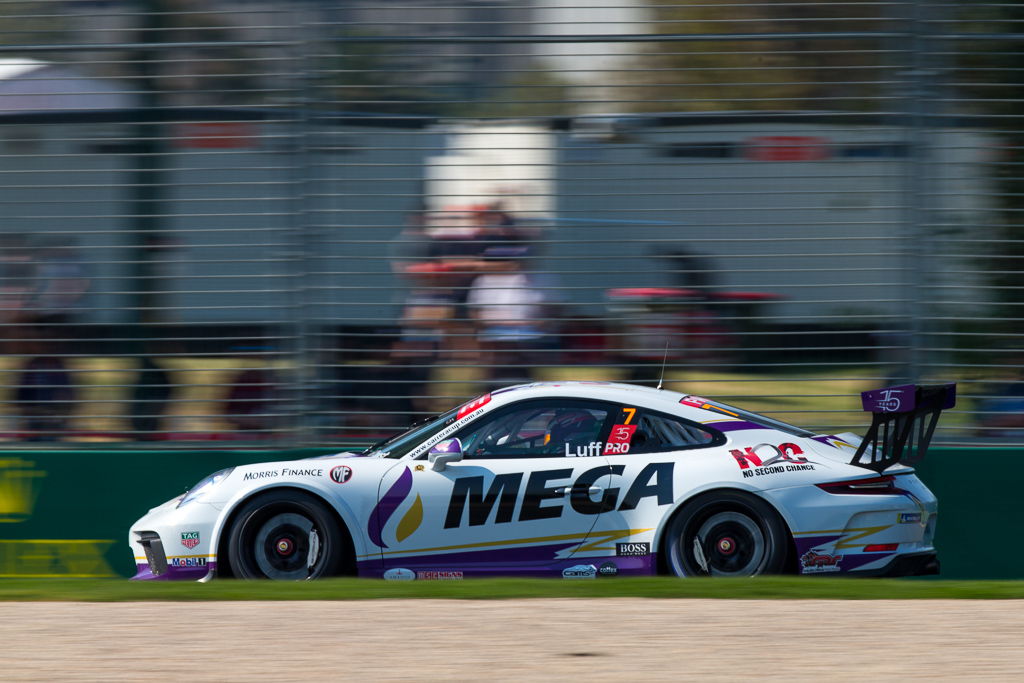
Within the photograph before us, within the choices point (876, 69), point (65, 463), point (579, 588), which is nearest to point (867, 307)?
point (876, 69)

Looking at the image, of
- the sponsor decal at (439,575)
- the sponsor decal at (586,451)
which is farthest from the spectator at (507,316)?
the sponsor decal at (439,575)

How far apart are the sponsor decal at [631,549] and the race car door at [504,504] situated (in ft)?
0.63

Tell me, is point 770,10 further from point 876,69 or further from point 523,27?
point 523,27

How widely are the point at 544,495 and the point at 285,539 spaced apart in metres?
1.55

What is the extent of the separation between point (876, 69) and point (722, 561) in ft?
12.5

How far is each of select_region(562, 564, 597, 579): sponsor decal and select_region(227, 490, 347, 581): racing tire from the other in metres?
1.31

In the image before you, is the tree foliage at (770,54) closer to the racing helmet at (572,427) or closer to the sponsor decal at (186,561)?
the racing helmet at (572,427)

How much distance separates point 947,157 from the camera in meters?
8.54

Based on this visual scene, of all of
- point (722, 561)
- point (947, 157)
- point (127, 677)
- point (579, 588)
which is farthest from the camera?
point (947, 157)

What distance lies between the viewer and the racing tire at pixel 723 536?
6.89 meters

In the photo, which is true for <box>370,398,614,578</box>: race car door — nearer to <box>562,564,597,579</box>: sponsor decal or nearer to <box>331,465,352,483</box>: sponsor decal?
<box>562,564,597,579</box>: sponsor decal

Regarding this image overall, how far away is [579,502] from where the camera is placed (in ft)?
22.9

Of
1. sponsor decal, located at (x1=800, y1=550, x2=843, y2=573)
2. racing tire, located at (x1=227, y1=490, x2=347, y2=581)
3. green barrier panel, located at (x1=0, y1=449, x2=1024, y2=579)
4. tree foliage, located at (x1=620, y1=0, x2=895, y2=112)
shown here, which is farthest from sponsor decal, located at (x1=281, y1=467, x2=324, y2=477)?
tree foliage, located at (x1=620, y1=0, x2=895, y2=112)

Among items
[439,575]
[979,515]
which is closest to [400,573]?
[439,575]
